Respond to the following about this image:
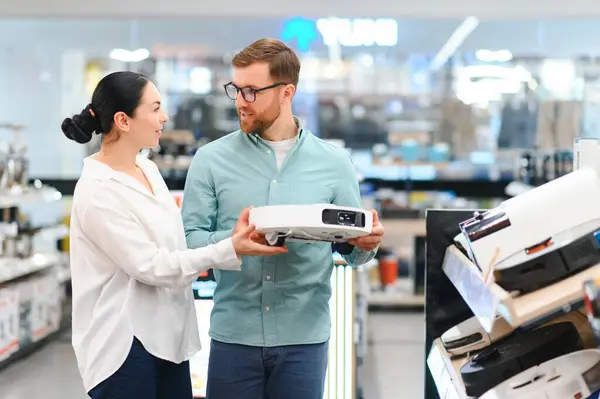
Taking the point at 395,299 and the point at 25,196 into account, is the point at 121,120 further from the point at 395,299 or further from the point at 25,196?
the point at 395,299

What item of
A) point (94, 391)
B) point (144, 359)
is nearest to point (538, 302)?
point (144, 359)

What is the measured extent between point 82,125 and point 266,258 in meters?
0.64

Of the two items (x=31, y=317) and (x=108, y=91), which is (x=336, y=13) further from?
(x=108, y=91)

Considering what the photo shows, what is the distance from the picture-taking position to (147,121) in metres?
2.33

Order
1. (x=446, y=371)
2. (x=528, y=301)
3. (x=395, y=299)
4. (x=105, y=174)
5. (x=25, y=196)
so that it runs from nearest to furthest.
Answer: (x=528, y=301)
(x=105, y=174)
(x=446, y=371)
(x=25, y=196)
(x=395, y=299)

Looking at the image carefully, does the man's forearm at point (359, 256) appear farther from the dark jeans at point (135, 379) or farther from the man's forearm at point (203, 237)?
the dark jeans at point (135, 379)

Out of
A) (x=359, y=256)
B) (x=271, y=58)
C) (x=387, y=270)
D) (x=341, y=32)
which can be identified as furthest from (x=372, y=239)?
(x=341, y=32)

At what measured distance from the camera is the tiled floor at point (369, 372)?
5.26m

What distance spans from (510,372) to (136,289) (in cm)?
105

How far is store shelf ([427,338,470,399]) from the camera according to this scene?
2416mm

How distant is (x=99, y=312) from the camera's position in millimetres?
2240

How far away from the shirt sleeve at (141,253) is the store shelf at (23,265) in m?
3.70

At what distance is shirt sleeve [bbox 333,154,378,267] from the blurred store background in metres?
5.03

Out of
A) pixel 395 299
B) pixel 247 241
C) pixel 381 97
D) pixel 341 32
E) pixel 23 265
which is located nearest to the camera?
pixel 247 241
